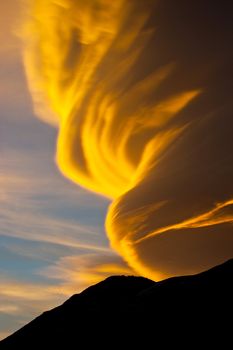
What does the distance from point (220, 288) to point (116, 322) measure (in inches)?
604

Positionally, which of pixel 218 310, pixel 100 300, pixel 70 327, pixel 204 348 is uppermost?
pixel 100 300

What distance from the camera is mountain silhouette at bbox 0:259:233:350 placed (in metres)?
64.4

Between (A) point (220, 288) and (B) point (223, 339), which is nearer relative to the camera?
(B) point (223, 339)

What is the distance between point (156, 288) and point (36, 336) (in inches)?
1064

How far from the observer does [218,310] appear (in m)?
63.8

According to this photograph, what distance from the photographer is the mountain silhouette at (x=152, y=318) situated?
64438 mm

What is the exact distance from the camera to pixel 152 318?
68.9 meters

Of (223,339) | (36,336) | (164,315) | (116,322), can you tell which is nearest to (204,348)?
(223,339)

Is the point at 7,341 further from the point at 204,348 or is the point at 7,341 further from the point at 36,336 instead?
the point at 204,348

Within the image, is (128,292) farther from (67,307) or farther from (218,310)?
(218,310)

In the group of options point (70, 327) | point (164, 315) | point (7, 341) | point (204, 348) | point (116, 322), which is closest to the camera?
point (204, 348)

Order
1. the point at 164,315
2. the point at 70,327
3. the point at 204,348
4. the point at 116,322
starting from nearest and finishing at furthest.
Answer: the point at 204,348, the point at 164,315, the point at 116,322, the point at 70,327

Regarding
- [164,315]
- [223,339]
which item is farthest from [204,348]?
[164,315]

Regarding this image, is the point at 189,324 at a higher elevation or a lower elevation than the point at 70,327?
lower
